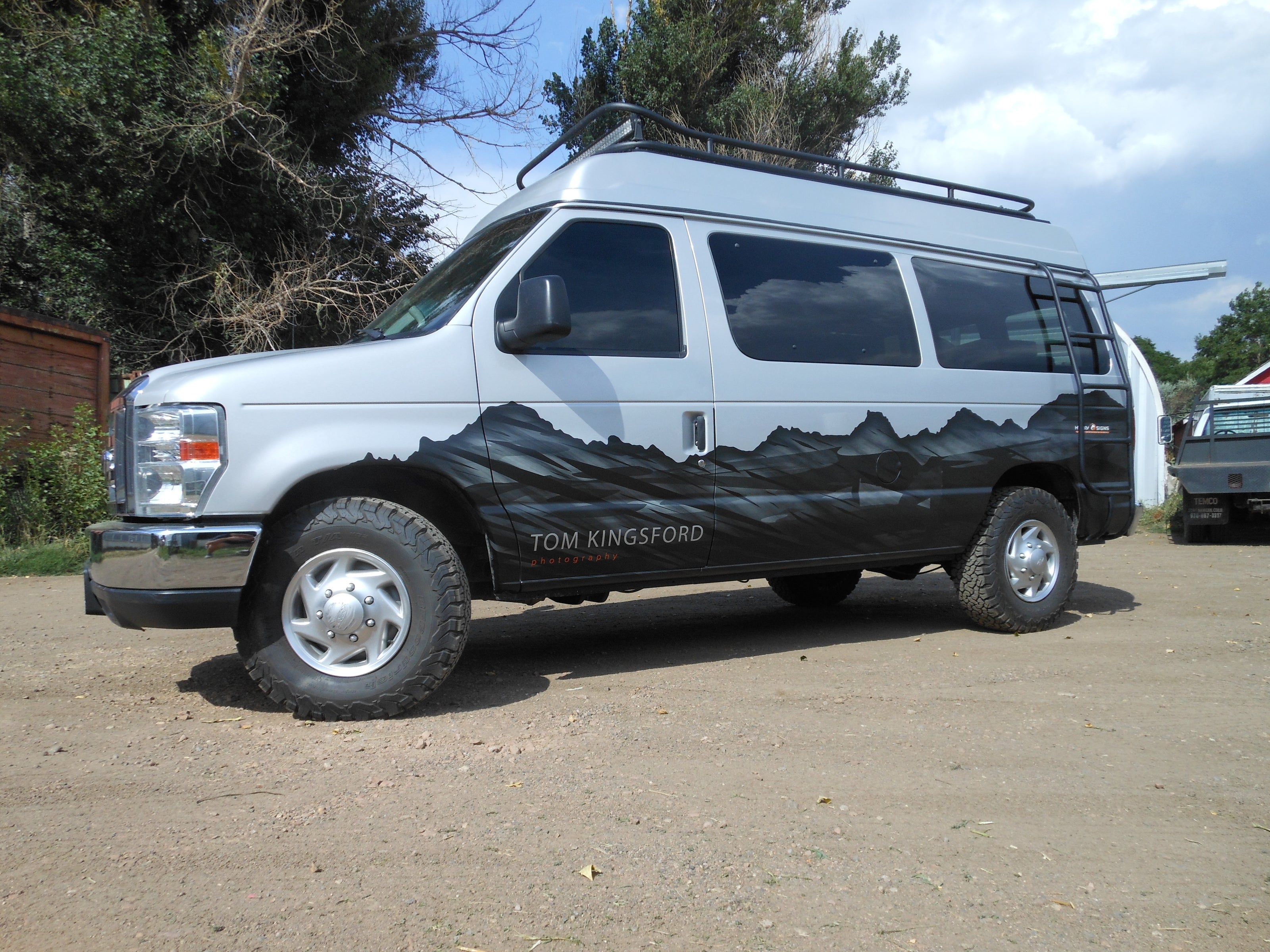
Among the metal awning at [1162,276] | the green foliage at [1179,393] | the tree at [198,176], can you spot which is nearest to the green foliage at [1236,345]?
the green foliage at [1179,393]

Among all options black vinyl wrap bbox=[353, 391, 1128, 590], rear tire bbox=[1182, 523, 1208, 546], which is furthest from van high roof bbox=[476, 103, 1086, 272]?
rear tire bbox=[1182, 523, 1208, 546]

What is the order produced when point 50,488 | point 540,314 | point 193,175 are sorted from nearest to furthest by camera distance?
point 540,314, point 50,488, point 193,175

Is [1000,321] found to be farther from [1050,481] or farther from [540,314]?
[540,314]

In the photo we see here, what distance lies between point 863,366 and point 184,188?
10.8 metres


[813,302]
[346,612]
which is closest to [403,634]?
[346,612]

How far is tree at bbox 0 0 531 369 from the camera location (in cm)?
1145

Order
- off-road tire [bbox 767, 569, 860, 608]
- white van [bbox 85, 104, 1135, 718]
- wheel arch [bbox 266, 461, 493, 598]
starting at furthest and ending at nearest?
1. off-road tire [bbox 767, 569, 860, 608]
2. wheel arch [bbox 266, 461, 493, 598]
3. white van [bbox 85, 104, 1135, 718]

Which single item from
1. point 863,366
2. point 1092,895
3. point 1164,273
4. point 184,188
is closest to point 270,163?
point 184,188

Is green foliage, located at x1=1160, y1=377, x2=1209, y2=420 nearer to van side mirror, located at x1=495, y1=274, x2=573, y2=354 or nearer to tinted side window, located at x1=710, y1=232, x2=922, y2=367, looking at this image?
tinted side window, located at x1=710, y1=232, x2=922, y2=367

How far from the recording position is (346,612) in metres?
3.60

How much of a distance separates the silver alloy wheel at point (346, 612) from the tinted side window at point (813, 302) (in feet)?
6.52

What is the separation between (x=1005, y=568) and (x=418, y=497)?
11.3ft

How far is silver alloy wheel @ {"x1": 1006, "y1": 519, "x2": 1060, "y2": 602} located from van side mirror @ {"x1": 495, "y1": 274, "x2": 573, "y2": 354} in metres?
3.15

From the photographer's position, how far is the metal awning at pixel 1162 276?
1805cm
